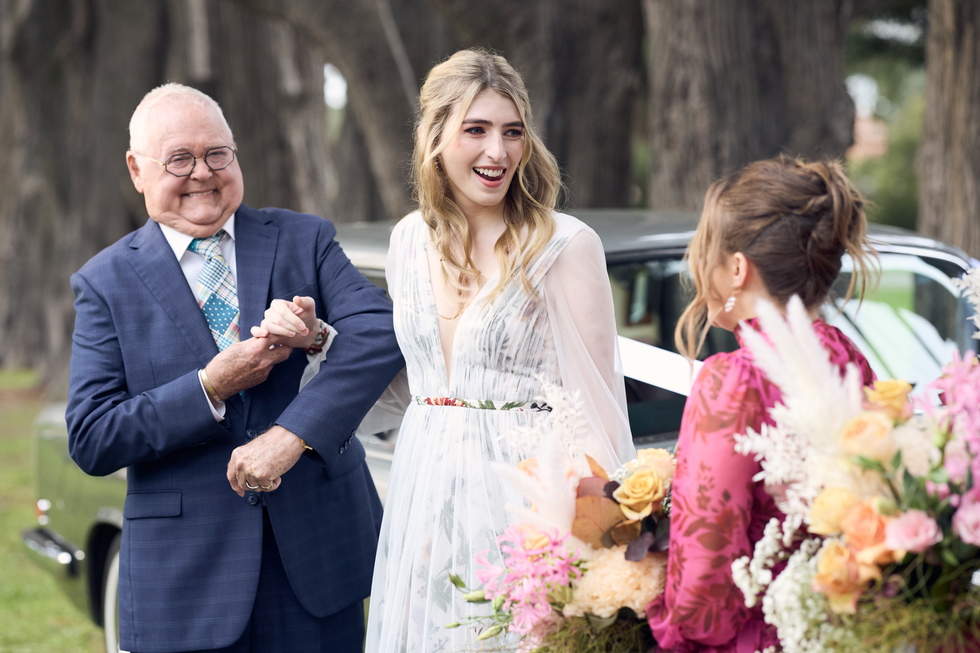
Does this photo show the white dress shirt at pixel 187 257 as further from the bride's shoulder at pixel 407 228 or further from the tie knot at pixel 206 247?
the bride's shoulder at pixel 407 228

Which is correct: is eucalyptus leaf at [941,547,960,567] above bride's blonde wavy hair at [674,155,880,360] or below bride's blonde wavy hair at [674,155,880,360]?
below

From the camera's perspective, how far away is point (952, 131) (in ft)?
18.6

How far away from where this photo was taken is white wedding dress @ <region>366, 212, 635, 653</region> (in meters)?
2.18

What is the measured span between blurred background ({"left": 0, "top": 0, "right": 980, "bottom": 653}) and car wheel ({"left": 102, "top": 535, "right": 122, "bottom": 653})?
3.20 ft

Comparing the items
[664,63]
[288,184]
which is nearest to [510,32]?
[664,63]

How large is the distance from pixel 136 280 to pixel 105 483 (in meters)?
1.64

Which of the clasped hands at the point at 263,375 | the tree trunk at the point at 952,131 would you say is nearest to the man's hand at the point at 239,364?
the clasped hands at the point at 263,375

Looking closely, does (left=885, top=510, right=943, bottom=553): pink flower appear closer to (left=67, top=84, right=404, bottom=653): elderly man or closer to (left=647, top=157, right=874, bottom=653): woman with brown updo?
(left=647, top=157, right=874, bottom=653): woman with brown updo

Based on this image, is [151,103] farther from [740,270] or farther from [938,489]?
[938,489]

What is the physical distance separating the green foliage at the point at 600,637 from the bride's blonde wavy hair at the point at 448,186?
0.83 metres

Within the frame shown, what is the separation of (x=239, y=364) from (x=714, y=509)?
1198 millimetres

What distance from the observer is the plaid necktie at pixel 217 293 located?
7.76 ft

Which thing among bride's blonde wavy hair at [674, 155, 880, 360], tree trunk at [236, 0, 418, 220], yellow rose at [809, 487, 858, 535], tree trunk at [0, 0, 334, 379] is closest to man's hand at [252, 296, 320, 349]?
bride's blonde wavy hair at [674, 155, 880, 360]

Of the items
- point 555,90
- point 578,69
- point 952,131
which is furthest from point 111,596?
point 952,131
